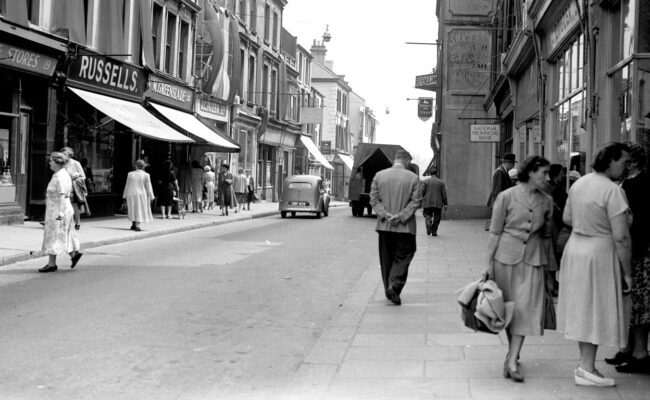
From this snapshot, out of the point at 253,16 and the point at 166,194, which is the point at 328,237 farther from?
the point at 253,16

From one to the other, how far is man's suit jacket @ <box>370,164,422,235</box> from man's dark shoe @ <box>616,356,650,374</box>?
11.6 feet

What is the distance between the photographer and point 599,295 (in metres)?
5.28

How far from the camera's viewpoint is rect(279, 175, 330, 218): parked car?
2912cm

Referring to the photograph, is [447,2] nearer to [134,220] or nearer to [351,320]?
[134,220]

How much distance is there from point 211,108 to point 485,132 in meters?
13.3

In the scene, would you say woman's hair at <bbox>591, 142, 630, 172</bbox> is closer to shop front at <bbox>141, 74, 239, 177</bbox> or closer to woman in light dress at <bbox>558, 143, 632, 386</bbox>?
woman in light dress at <bbox>558, 143, 632, 386</bbox>

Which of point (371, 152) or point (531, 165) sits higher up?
point (371, 152)

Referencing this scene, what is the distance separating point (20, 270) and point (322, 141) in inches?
2402

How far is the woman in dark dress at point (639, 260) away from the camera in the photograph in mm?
5648

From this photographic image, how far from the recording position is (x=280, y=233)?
20.7 m

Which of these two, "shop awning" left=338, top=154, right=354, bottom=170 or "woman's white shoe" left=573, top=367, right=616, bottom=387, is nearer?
"woman's white shoe" left=573, top=367, right=616, bottom=387

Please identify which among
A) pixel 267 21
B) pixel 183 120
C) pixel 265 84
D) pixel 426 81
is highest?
pixel 267 21

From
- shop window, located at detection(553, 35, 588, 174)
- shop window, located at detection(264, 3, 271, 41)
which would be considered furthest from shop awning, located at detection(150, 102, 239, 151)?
shop window, located at detection(264, 3, 271, 41)

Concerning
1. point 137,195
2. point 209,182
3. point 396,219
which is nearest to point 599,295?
point 396,219
